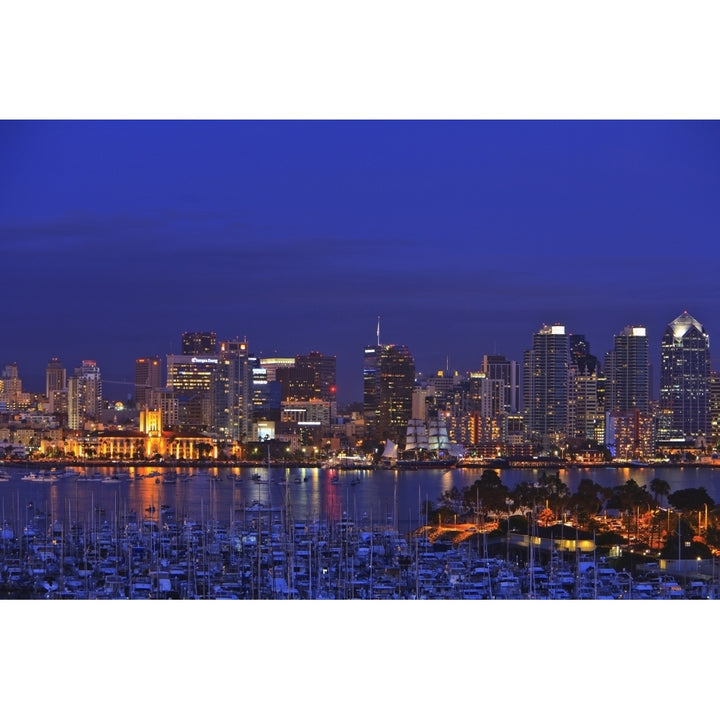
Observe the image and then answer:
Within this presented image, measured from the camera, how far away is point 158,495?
19438 millimetres

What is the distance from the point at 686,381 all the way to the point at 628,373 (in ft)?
7.82

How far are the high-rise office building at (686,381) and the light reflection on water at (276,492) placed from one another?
2.23m

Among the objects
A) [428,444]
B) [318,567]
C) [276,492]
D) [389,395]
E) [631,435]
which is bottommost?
[276,492]

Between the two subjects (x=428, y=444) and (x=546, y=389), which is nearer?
(x=428, y=444)

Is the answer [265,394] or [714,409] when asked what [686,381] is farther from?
[265,394]

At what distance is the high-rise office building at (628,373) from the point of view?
31141mm

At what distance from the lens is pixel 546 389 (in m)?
36.5

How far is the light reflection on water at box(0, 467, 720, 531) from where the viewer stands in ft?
49.2

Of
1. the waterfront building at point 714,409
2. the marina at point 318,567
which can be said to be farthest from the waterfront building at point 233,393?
the marina at point 318,567

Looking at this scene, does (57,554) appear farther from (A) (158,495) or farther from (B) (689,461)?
(B) (689,461)

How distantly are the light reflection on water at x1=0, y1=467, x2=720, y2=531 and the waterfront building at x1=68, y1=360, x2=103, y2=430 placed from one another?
349 centimetres

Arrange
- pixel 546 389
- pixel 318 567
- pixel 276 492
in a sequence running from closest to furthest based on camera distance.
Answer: pixel 318 567, pixel 276 492, pixel 546 389

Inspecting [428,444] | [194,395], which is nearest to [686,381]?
[428,444]

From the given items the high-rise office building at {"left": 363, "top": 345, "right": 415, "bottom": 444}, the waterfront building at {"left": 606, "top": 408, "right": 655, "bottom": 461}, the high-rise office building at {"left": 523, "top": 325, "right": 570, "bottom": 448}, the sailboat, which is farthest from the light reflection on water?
the high-rise office building at {"left": 523, "top": 325, "right": 570, "bottom": 448}
